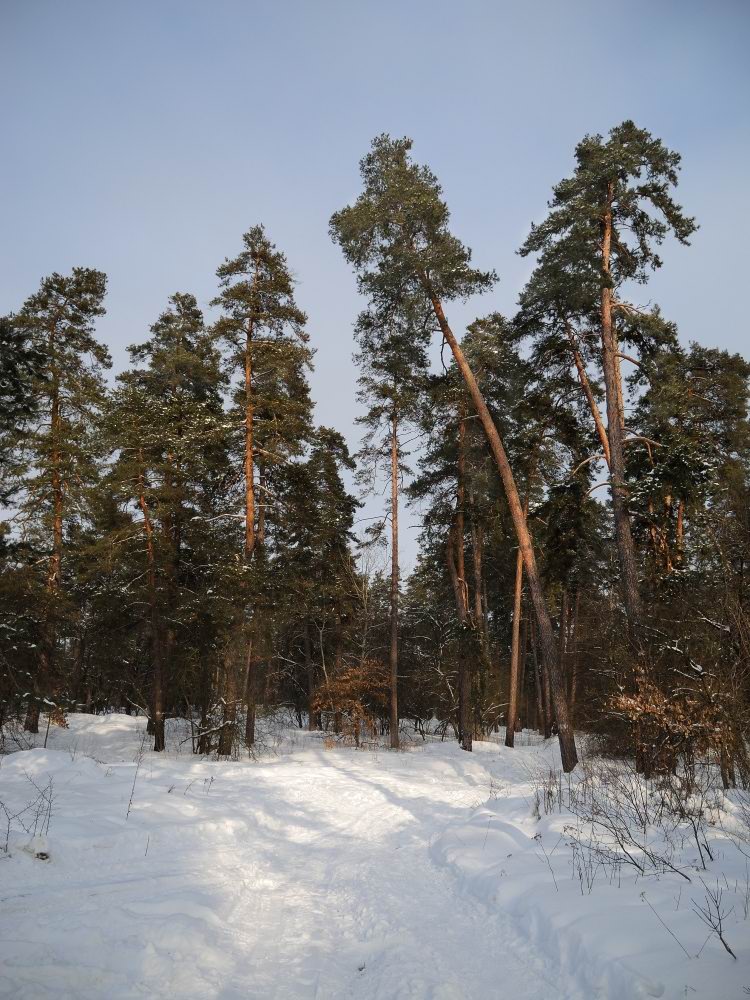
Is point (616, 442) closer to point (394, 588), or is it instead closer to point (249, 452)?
point (394, 588)

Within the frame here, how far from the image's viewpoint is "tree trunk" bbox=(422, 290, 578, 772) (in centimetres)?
1215

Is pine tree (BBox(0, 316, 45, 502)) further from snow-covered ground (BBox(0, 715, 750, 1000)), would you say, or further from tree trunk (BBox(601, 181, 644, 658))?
tree trunk (BBox(601, 181, 644, 658))

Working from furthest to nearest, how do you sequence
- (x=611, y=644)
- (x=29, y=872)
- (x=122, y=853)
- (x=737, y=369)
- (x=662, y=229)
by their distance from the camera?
(x=737, y=369) < (x=662, y=229) < (x=611, y=644) < (x=122, y=853) < (x=29, y=872)

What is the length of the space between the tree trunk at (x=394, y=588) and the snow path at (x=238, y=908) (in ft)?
34.8

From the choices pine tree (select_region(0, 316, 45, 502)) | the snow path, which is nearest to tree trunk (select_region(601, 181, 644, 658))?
the snow path

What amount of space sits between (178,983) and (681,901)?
3.57 m

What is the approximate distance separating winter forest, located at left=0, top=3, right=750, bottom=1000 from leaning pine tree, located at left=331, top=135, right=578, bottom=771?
10cm

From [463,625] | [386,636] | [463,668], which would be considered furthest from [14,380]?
[386,636]

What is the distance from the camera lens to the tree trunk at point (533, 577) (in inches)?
478

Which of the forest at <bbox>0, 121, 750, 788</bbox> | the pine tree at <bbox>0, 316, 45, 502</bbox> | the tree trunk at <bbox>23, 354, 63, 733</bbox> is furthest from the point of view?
the tree trunk at <bbox>23, 354, 63, 733</bbox>

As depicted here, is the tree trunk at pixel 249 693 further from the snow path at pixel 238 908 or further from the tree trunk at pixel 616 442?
the tree trunk at pixel 616 442

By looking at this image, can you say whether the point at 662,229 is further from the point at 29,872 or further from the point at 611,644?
the point at 29,872

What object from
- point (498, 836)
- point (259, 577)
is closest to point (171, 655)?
point (259, 577)

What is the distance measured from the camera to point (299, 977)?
12.1 feet
